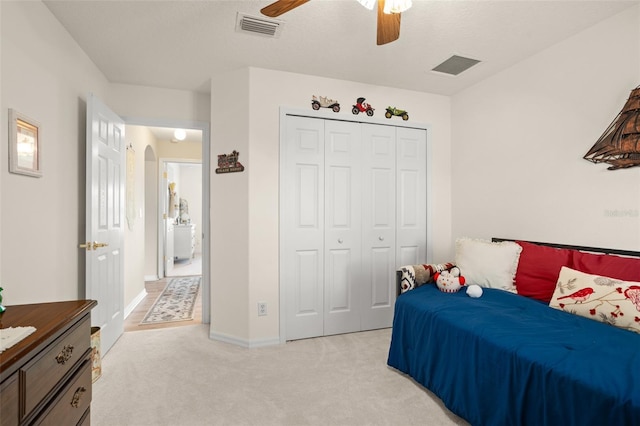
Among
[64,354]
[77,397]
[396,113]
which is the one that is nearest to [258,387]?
[77,397]

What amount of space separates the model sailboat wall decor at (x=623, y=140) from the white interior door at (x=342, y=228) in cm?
188

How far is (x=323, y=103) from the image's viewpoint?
3.12 metres

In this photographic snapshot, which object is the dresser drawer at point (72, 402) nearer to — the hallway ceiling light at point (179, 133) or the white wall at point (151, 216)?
the hallway ceiling light at point (179, 133)

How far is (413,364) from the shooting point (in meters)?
2.25

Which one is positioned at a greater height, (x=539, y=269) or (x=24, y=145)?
(x=24, y=145)

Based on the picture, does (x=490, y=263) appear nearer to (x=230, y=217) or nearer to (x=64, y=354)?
(x=230, y=217)

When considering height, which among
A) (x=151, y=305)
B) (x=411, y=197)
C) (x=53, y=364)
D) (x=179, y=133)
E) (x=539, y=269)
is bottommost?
(x=151, y=305)

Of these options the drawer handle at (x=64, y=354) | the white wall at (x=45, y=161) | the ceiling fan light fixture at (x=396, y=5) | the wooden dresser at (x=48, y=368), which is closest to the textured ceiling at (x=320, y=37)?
the white wall at (x=45, y=161)

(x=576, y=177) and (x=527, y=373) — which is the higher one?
(x=576, y=177)

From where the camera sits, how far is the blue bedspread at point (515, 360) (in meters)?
1.22

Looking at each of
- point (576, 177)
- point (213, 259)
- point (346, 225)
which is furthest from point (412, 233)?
point (213, 259)

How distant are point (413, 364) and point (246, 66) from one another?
2793mm

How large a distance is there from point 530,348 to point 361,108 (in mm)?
2490

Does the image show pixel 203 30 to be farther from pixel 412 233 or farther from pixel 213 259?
pixel 412 233
